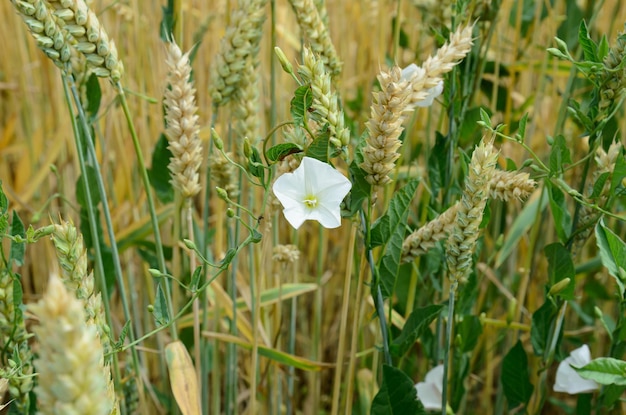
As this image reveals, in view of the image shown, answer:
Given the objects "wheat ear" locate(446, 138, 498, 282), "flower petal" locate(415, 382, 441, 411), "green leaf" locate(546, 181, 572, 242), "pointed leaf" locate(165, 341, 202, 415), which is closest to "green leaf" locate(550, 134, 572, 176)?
"green leaf" locate(546, 181, 572, 242)

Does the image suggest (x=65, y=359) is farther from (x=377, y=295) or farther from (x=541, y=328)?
(x=541, y=328)

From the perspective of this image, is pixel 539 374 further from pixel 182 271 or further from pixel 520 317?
pixel 182 271

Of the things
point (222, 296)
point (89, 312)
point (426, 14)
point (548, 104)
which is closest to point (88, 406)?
point (89, 312)

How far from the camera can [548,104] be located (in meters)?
1.88

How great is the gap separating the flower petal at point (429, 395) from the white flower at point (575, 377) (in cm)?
17

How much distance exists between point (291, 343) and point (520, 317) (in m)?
0.42

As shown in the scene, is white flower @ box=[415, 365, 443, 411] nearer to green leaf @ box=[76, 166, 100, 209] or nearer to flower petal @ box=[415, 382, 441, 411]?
flower petal @ box=[415, 382, 441, 411]

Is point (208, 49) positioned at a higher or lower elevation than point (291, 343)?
higher

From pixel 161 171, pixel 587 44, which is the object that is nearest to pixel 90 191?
pixel 161 171

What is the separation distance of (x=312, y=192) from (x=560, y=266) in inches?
14.5

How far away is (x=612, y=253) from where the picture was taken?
731 mm

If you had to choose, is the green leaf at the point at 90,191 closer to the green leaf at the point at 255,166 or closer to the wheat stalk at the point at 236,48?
the wheat stalk at the point at 236,48

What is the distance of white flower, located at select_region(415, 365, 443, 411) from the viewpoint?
36.4 inches

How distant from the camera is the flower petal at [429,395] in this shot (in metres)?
0.94
